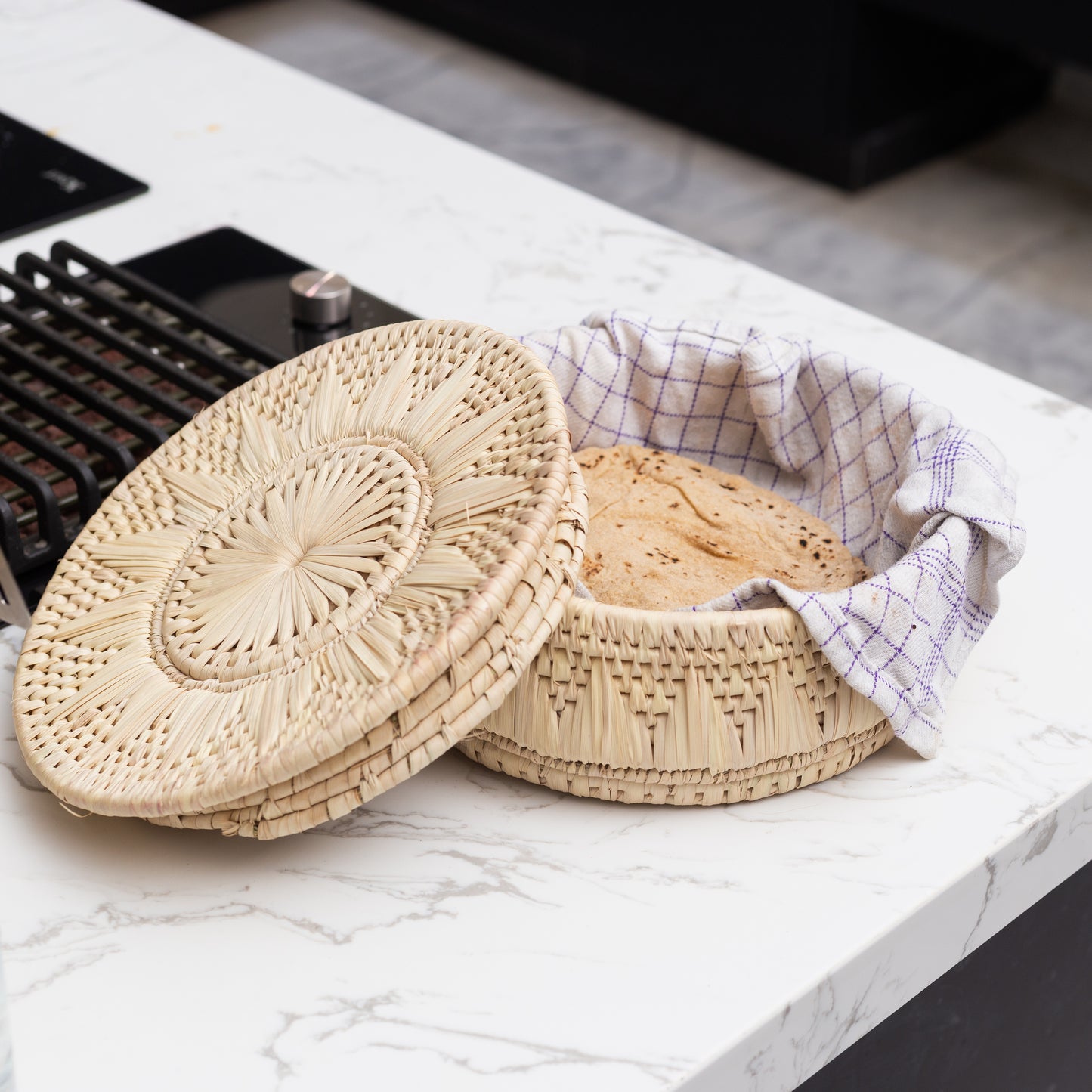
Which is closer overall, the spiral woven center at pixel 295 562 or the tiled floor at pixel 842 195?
the spiral woven center at pixel 295 562

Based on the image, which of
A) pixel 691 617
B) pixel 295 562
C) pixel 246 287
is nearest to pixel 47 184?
pixel 246 287

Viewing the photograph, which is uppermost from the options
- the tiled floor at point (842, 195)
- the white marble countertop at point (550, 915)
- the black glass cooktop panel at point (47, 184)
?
the black glass cooktop panel at point (47, 184)

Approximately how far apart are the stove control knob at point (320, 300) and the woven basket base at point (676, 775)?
46 centimetres

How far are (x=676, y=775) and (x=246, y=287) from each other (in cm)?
62

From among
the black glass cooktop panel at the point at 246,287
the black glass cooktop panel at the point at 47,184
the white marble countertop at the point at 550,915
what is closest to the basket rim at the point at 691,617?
the white marble countertop at the point at 550,915

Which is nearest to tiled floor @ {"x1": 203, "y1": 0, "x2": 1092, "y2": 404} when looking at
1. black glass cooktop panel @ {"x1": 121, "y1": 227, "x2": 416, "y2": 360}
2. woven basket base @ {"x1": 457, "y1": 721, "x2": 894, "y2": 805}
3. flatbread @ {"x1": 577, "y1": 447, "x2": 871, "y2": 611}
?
black glass cooktop panel @ {"x1": 121, "y1": 227, "x2": 416, "y2": 360}

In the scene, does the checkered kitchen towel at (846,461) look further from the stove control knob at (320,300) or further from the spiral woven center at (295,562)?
the stove control knob at (320,300)

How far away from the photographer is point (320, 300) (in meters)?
1.04

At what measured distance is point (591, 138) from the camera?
308 cm

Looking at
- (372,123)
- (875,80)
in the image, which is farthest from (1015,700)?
(875,80)

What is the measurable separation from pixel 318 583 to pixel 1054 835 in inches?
15.1

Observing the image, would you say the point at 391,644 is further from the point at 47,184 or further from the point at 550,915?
the point at 47,184

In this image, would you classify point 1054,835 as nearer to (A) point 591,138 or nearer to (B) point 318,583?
(B) point 318,583

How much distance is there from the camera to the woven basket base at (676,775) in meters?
0.67
